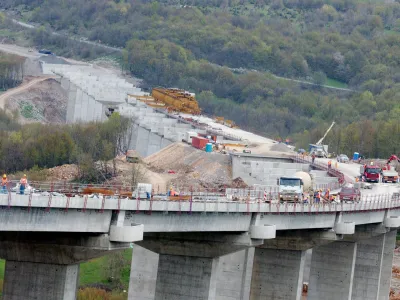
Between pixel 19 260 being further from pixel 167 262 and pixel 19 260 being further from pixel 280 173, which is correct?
pixel 280 173

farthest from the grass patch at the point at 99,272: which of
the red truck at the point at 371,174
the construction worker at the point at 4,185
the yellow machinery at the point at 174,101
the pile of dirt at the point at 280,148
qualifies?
the yellow machinery at the point at 174,101

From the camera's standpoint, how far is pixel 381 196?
80375 mm

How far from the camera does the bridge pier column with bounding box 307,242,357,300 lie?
76625 mm

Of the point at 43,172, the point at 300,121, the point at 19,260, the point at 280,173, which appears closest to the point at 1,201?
the point at 19,260

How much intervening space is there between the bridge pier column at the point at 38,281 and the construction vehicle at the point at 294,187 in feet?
59.2

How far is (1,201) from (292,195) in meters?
24.4

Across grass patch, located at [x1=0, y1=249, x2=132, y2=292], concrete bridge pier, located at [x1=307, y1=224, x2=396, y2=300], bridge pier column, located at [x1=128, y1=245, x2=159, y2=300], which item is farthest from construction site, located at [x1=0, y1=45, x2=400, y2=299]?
grass patch, located at [x1=0, y1=249, x2=132, y2=292]

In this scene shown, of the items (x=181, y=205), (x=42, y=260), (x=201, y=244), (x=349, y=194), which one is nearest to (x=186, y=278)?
(x=201, y=244)

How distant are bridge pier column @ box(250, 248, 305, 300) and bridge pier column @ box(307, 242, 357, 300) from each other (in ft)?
28.6

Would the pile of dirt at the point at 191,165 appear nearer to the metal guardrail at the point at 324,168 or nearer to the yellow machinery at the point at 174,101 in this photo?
the metal guardrail at the point at 324,168

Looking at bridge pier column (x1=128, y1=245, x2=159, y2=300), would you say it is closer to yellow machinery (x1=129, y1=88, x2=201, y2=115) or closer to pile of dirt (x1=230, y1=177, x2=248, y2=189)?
pile of dirt (x1=230, y1=177, x2=248, y2=189)

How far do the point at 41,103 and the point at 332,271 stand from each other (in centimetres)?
9421

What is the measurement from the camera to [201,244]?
59062 millimetres

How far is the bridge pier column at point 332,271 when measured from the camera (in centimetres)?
7662
